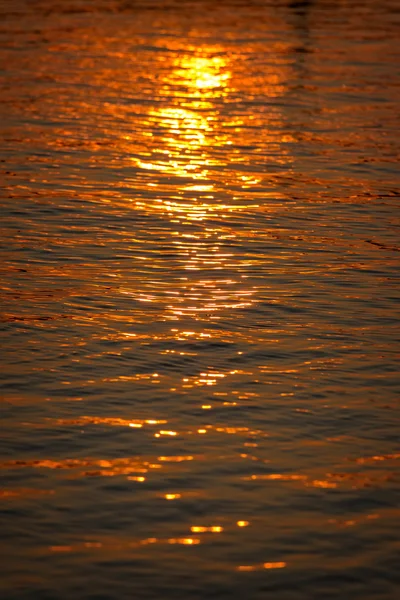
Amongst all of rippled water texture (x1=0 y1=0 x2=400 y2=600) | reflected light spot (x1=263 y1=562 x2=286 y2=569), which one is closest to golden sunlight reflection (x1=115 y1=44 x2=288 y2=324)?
rippled water texture (x1=0 y1=0 x2=400 y2=600)

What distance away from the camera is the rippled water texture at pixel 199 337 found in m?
9.30

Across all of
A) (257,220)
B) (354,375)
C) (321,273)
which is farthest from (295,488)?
(257,220)

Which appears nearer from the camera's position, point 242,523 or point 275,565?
point 275,565

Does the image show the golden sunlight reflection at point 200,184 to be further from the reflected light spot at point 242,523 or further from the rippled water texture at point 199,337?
the reflected light spot at point 242,523

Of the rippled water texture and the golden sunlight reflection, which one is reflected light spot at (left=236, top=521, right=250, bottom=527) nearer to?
the rippled water texture

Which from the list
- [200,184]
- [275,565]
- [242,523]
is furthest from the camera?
[200,184]

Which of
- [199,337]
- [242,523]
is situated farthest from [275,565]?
[199,337]

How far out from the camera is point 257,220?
18609mm

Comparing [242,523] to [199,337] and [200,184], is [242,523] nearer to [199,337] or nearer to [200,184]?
[199,337]

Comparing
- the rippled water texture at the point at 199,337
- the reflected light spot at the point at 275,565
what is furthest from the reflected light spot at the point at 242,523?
the reflected light spot at the point at 275,565

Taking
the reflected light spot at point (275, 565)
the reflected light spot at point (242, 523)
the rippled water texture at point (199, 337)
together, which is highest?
the rippled water texture at point (199, 337)

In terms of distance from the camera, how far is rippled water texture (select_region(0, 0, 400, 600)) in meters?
9.30

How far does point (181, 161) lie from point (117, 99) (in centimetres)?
534

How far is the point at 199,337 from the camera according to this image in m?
13.6
